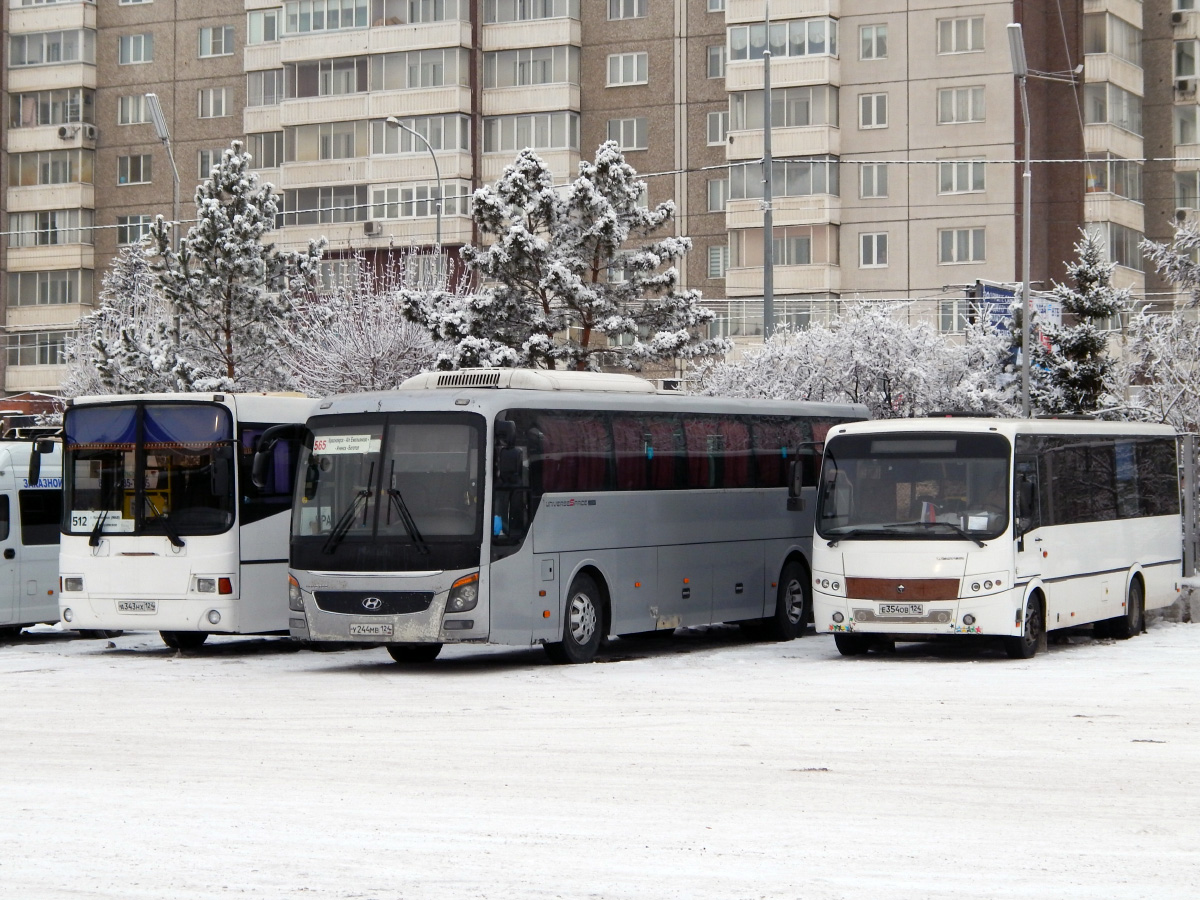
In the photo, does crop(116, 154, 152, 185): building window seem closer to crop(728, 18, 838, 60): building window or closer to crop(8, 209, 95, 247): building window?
crop(8, 209, 95, 247): building window

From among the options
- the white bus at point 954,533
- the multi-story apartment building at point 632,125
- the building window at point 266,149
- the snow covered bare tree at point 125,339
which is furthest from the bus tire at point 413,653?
the building window at point 266,149

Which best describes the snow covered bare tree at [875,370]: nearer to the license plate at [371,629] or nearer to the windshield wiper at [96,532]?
the windshield wiper at [96,532]

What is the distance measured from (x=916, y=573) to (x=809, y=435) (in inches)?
231

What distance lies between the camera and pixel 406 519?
64.2 ft

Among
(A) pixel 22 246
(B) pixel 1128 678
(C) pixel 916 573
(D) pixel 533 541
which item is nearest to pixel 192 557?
(D) pixel 533 541

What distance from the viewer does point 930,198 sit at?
212ft

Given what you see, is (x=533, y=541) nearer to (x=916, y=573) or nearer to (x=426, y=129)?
(x=916, y=573)

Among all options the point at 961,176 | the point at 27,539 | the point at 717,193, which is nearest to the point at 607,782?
the point at 27,539

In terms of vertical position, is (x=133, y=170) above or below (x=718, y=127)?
above

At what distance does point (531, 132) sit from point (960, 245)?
15687 millimetres

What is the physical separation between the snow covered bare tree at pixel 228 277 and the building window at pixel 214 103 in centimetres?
3315

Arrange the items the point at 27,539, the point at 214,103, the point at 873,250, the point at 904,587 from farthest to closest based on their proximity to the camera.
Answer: the point at 214,103 → the point at 873,250 → the point at 27,539 → the point at 904,587

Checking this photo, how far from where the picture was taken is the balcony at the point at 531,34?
229 feet

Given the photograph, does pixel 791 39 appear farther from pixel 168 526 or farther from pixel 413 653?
pixel 413 653
